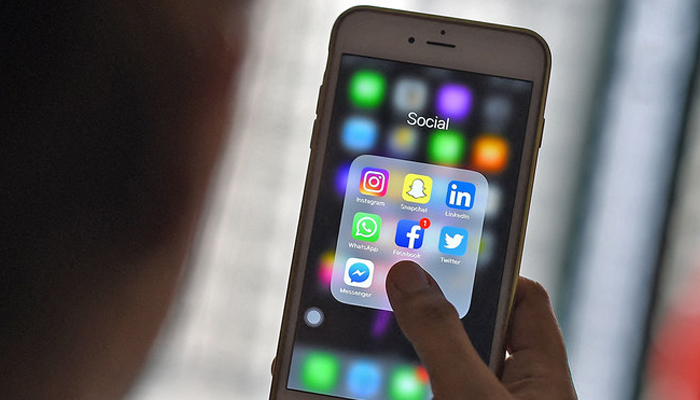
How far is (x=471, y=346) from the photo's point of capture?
0.32 meters

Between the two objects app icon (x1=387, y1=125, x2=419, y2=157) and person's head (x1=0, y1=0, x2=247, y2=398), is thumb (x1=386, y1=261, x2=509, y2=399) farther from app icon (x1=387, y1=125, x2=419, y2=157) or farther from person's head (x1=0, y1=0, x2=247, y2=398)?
person's head (x1=0, y1=0, x2=247, y2=398)

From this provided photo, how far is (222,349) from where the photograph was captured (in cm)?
47

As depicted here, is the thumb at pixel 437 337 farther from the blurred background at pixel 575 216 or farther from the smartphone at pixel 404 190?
the blurred background at pixel 575 216

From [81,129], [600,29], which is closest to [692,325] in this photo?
[600,29]

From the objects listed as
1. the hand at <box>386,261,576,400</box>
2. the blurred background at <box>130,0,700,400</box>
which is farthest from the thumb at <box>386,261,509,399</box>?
the blurred background at <box>130,0,700,400</box>

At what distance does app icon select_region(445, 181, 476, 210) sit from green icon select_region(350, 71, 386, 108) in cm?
6

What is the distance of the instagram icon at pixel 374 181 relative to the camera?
389 mm

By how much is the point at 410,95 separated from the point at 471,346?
0.15 m

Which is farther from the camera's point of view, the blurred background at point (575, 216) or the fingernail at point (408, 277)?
the blurred background at point (575, 216)

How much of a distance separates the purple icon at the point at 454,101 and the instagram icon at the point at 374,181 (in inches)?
1.8

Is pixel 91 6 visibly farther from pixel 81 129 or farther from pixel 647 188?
pixel 647 188

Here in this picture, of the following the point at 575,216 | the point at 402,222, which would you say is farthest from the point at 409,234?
the point at 575,216

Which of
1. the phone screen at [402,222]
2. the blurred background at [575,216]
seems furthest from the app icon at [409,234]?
the blurred background at [575,216]

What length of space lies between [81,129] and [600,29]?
349mm
